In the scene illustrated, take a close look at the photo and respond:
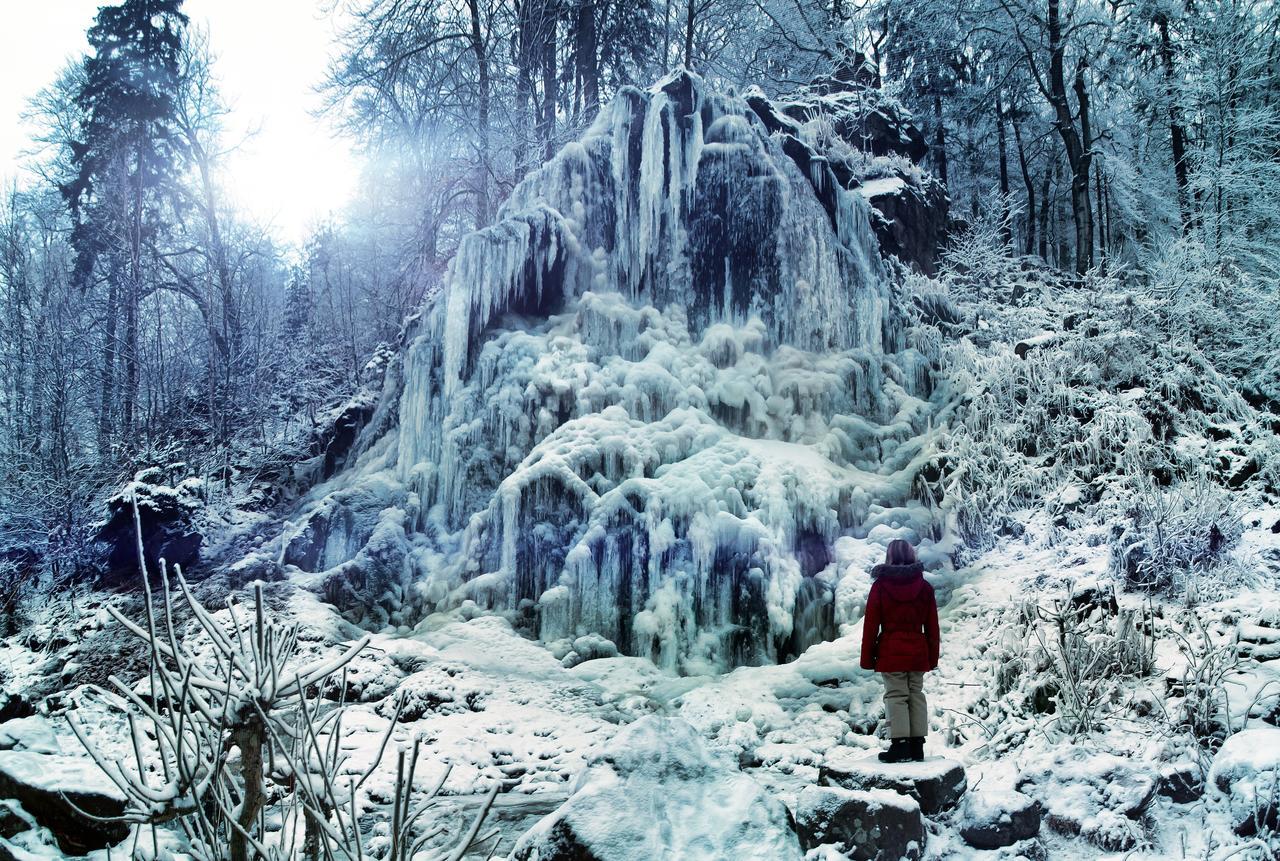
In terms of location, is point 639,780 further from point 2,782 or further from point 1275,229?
point 1275,229

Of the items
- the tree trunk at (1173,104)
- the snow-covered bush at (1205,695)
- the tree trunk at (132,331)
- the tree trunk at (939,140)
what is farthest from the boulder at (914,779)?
the tree trunk at (939,140)

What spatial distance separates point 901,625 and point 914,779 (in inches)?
37.5

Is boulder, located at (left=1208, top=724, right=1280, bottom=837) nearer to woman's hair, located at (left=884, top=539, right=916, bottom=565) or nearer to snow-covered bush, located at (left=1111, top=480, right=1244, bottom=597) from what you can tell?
woman's hair, located at (left=884, top=539, right=916, bottom=565)

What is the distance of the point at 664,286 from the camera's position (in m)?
10.0

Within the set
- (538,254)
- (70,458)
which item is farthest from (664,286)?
(70,458)

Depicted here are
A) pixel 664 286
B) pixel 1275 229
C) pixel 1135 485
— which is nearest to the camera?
pixel 1135 485

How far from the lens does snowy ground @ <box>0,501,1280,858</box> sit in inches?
144

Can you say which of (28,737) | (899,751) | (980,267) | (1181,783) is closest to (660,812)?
(899,751)

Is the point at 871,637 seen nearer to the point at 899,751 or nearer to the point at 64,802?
the point at 899,751

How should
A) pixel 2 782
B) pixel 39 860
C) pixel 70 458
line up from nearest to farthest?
pixel 39 860, pixel 2 782, pixel 70 458

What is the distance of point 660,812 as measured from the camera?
3330mm

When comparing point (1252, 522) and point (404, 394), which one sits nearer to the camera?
point (1252, 522)

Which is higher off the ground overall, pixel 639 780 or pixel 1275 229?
pixel 1275 229

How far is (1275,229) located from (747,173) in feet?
41.6
